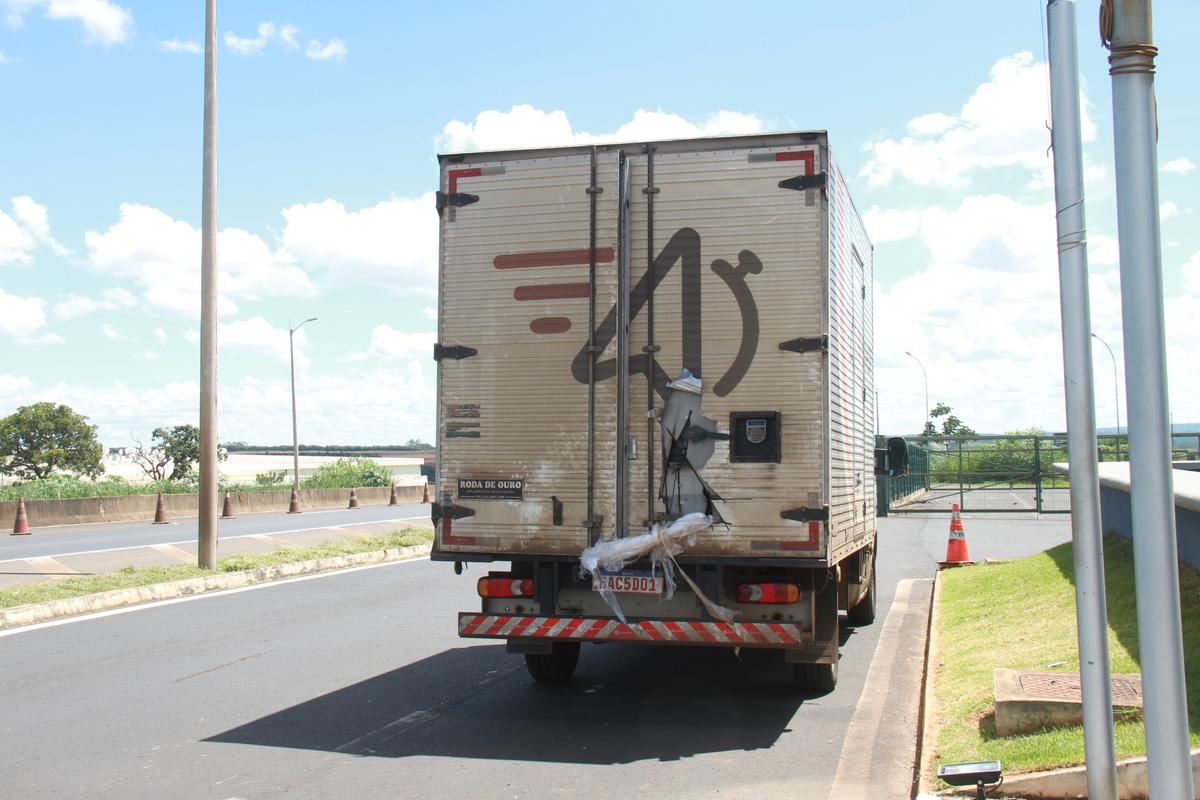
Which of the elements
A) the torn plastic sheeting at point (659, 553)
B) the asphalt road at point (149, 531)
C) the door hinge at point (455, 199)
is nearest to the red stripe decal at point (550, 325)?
the door hinge at point (455, 199)

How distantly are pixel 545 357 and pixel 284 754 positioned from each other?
289cm

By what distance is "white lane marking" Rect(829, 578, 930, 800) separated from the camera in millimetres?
5844

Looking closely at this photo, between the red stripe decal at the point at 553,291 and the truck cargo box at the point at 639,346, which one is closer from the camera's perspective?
the truck cargo box at the point at 639,346

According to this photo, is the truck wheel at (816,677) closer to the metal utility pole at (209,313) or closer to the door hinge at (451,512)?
the door hinge at (451,512)

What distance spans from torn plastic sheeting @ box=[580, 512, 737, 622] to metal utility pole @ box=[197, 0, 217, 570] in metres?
9.24

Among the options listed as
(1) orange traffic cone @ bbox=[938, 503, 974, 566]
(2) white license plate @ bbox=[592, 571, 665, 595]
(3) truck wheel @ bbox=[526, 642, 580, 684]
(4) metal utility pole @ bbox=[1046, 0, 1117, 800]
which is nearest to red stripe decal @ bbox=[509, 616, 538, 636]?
(2) white license plate @ bbox=[592, 571, 665, 595]

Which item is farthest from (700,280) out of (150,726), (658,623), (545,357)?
(150,726)

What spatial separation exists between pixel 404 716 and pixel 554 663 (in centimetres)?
143

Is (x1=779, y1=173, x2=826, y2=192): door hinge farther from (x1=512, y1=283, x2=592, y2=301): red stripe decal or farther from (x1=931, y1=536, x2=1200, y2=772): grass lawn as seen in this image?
(x1=931, y1=536, x2=1200, y2=772): grass lawn

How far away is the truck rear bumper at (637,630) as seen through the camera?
6.97 m

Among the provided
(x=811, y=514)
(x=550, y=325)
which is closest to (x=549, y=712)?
(x=811, y=514)

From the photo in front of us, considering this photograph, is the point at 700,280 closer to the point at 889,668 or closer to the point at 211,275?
the point at 889,668

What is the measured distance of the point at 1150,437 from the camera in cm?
379

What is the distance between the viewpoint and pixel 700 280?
23.7ft
